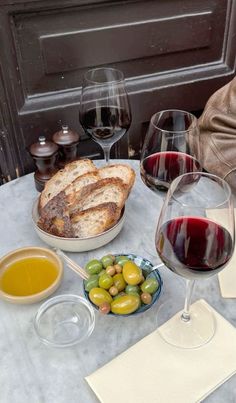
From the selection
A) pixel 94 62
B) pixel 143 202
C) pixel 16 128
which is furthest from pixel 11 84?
pixel 143 202

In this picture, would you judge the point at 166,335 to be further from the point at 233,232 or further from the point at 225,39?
the point at 225,39

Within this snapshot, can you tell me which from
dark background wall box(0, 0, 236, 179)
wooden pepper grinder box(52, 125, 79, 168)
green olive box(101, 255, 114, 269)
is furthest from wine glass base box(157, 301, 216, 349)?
dark background wall box(0, 0, 236, 179)

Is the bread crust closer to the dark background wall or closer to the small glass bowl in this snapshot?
the small glass bowl

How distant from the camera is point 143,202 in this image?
980 mm

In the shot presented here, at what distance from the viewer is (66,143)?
40.2 inches

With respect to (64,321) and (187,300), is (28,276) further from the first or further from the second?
(187,300)

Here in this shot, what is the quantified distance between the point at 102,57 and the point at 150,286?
71 centimetres

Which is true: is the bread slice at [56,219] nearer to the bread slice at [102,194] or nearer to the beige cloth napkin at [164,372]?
the bread slice at [102,194]

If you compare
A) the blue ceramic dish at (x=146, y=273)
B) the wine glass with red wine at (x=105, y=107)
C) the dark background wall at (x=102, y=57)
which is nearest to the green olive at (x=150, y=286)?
the blue ceramic dish at (x=146, y=273)

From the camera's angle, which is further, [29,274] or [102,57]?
[102,57]

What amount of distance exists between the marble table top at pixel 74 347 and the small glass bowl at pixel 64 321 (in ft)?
0.04

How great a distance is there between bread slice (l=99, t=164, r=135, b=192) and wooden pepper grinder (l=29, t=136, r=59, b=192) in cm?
13

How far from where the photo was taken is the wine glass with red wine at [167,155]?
792mm

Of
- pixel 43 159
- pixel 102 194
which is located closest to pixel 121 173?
pixel 102 194
